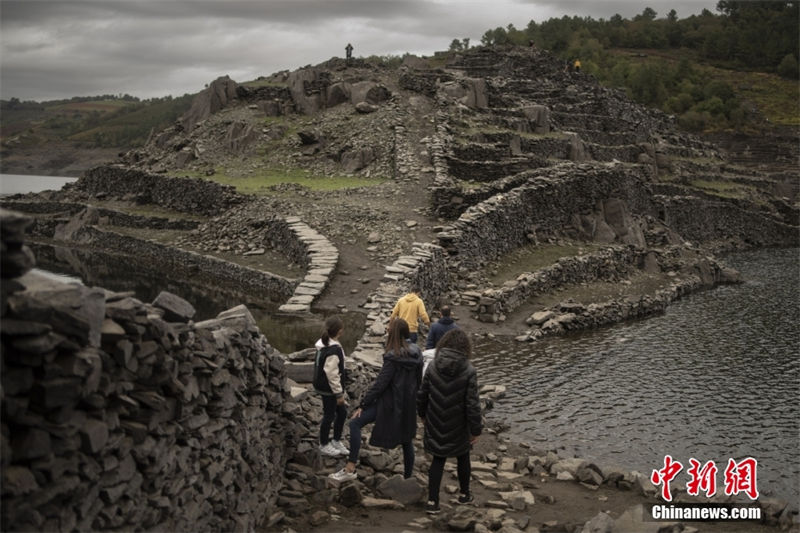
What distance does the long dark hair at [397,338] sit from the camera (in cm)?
1172

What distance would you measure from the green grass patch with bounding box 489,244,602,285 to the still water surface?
15.4ft

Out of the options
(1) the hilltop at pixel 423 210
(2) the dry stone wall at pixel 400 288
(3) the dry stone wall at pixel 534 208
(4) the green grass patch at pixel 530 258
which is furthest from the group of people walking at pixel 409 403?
(4) the green grass patch at pixel 530 258

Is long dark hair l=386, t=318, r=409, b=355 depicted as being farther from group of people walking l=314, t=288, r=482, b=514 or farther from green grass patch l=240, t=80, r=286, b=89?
green grass patch l=240, t=80, r=286, b=89

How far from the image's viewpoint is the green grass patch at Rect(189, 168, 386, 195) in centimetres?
3944

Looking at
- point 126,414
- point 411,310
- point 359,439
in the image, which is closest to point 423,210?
point 411,310

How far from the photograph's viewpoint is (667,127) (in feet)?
258

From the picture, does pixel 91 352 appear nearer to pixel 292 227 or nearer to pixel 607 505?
pixel 607 505

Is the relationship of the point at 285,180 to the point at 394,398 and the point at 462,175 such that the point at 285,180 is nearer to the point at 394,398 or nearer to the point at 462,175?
the point at 462,175

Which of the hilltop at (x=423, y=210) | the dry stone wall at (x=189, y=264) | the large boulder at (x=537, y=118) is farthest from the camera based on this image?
the large boulder at (x=537, y=118)

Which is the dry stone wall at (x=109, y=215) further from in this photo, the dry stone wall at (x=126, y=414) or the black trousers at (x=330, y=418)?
the dry stone wall at (x=126, y=414)

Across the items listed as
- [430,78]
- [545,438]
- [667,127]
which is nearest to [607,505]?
[545,438]

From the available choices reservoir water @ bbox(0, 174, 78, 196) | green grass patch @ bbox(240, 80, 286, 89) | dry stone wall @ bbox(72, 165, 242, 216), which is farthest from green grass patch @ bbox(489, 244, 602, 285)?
reservoir water @ bbox(0, 174, 78, 196)

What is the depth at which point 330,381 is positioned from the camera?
11945mm

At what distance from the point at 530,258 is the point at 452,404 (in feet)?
73.6
